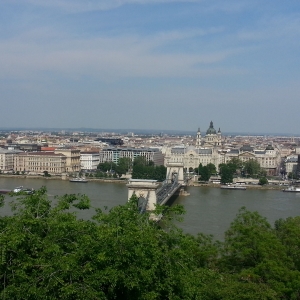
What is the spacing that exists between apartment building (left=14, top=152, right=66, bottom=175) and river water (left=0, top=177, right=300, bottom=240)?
3429 millimetres

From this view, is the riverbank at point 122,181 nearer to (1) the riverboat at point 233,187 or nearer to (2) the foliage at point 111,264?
(1) the riverboat at point 233,187

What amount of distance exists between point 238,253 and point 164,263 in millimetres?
1784

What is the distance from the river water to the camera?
1446cm

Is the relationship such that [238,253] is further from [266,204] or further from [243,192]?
[243,192]

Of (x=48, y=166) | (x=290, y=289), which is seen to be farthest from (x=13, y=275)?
(x=48, y=166)

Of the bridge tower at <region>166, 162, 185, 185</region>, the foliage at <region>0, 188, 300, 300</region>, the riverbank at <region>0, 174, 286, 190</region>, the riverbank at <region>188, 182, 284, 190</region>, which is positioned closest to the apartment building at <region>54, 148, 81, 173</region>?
the riverbank at <region>0, 174, 286, 190</region>

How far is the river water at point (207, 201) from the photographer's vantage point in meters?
14.5

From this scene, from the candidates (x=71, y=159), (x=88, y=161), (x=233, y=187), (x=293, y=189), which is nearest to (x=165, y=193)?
(x=233, y=187)

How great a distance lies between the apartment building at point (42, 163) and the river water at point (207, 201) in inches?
135

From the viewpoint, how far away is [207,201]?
20500mm

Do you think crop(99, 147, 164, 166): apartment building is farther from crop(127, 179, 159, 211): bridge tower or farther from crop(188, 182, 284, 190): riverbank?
crop(127, 179, 159, 211): bridge tower

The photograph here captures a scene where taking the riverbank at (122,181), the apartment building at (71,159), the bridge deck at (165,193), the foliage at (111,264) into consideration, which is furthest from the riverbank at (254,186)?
the foliage at (111,264)

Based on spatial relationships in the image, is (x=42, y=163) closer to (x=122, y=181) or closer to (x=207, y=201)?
(x=122, y=181)

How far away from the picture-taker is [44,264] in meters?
4.50
